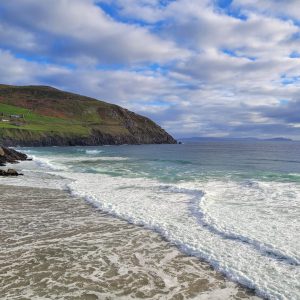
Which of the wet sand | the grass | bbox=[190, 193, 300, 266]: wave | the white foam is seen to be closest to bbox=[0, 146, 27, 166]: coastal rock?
the white foam

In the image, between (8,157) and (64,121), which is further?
(64,121)

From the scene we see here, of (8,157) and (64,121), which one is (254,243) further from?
(64,121)

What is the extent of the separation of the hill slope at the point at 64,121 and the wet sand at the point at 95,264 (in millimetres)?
97286

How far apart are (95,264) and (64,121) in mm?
146776

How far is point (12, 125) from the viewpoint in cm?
11594

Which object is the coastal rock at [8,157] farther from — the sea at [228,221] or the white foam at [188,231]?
the white foam at [188,231]

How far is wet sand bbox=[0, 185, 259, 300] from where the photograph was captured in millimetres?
8070

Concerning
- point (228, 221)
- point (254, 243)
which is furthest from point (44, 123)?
point (254, 243)

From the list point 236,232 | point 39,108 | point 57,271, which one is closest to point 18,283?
point 57,271

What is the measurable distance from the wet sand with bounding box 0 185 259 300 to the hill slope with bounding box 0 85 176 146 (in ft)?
319

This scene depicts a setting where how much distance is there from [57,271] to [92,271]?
36.8 inches

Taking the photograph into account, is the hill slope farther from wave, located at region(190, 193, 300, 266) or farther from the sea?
wave, located at region(190, 193, 300, 266)

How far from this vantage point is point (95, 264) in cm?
977

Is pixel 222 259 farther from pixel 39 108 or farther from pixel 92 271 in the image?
pixel 39 108
